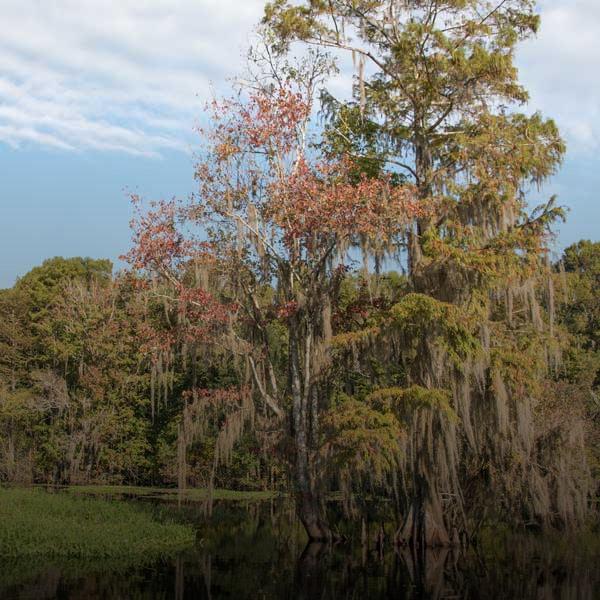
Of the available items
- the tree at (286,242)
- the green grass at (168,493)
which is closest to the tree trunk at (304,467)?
the tree at (286,242)

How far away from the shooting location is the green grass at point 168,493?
28672mm

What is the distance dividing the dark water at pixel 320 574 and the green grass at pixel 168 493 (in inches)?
407

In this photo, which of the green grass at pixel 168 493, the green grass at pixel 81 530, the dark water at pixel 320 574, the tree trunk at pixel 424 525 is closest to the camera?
the dark water at pixel 320 574

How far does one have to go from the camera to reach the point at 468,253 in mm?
16234

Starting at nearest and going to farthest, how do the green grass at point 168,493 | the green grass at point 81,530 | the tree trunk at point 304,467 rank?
the green grass at point 81,530 → the tree trunk at point 304,467 → the green grass at point 168,493

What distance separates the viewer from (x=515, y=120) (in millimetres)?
18688

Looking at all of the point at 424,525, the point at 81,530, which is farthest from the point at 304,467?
the point at 81,530

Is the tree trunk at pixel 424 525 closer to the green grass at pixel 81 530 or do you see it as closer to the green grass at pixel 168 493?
the green grass at pixel 81 530

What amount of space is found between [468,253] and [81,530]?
963 cm

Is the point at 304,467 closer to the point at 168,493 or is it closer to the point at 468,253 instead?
the point at 468,253

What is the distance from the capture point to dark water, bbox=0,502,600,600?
1259cm

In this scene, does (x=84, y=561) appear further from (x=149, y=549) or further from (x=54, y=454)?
(x=54, y=454)

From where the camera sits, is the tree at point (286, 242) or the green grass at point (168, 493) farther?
the green grass at point (168, 493)

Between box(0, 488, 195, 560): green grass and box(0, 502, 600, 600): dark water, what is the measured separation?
2.44 ft
